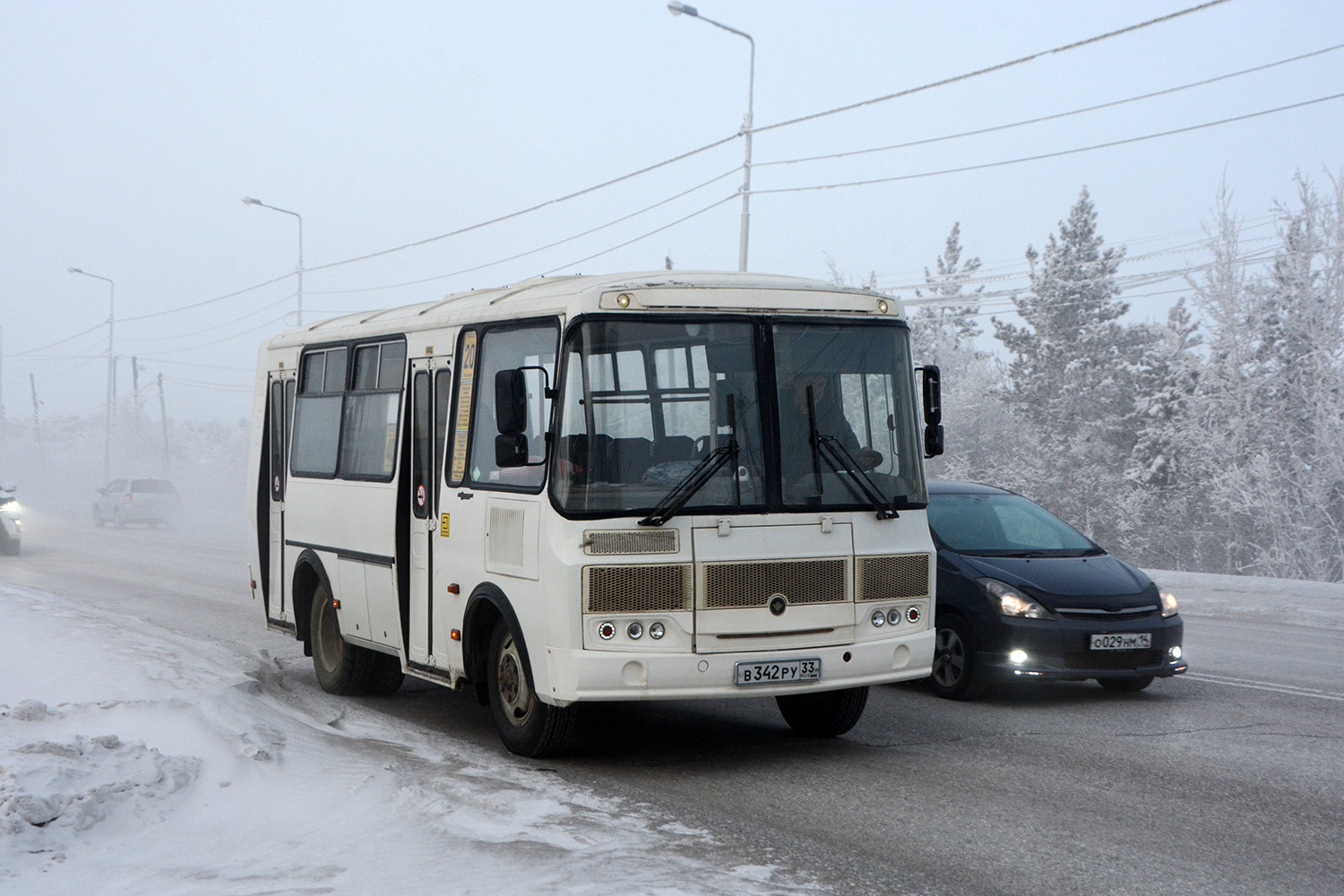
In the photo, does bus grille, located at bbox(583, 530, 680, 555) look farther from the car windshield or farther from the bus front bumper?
the car windshield

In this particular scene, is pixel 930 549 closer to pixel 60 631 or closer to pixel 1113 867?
pixel 1113 867

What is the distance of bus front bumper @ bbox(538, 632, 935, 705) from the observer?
23.0 feet

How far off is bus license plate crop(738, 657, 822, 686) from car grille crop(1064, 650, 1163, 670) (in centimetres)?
270

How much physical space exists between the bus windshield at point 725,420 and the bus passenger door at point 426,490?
67.2 inches

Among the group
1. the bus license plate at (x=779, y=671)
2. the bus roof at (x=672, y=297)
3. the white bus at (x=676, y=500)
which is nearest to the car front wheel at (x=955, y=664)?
the white bus at (x=676, y=500)

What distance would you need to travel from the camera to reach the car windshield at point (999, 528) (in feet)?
33.5

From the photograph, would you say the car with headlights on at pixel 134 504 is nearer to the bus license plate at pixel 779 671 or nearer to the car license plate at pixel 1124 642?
the car license plate at pixel 1124 642

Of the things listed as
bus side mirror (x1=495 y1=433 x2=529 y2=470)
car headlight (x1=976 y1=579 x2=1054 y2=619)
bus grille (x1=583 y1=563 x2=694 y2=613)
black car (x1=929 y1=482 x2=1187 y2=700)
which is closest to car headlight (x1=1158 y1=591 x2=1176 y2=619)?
black car (x1=929 y1=482 x2=1187 y2=700)

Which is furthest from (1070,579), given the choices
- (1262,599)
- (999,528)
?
(1262,599)

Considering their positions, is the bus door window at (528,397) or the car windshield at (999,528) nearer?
the bus door window at (528,397)

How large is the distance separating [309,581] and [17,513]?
19694 millimetres

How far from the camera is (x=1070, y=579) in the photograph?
9586 millimetres

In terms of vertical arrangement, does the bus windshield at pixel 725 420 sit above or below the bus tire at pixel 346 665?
above

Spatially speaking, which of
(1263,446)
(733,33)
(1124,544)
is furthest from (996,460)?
(733,33)
